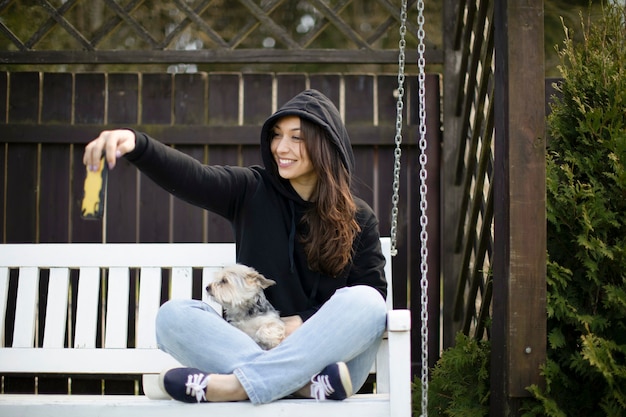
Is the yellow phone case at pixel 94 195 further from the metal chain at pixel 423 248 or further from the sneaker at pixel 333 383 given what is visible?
the metal chain at pixel 423 248

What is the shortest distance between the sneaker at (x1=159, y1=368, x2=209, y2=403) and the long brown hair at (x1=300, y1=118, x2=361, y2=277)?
2.41ft

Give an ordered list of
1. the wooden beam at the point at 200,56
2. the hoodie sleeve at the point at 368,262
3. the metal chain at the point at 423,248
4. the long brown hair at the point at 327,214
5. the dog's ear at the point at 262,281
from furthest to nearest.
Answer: the wooden beam at the point at 200,56 < the hoodie sleeve at the point at 368,262 < the long brown hair at the point at 327,214 < the dog's ear at the point at 262,281 < the metal chain at the point at 423,248

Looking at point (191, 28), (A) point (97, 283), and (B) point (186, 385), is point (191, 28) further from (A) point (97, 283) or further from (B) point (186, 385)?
(B) point (186, 385)

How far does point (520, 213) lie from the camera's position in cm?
287

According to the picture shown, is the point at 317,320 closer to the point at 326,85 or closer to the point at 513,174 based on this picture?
the point at 513,174

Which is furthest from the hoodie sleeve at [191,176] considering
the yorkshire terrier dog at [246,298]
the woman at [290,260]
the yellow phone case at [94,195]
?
the yorkshire terrier dog at [246,298]

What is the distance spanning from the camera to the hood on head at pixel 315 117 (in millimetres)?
2920

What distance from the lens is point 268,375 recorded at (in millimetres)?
2398

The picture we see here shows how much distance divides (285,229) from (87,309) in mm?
1098

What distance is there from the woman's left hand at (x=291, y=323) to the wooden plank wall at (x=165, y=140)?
1624mm

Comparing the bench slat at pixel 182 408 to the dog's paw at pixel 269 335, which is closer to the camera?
the bench slat at pixel 182 408

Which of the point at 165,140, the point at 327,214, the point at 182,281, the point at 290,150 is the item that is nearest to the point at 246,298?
the point at 327,214

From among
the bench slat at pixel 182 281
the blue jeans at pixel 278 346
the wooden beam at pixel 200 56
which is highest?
the wooden beam at pixel 200 56

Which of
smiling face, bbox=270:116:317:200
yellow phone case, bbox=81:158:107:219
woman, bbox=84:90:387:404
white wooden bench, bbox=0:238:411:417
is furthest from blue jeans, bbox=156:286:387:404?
white wooden bench, bbox=0:238:411:417
